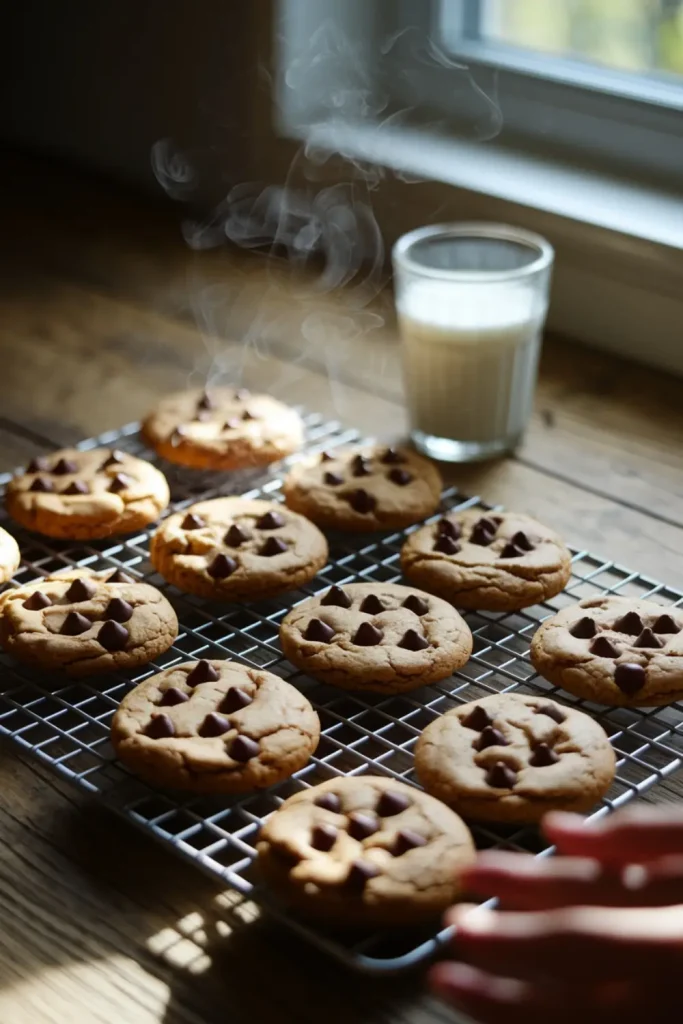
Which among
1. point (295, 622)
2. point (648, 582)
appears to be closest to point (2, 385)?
point (295, 622)

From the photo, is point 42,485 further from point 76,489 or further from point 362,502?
point 362,502

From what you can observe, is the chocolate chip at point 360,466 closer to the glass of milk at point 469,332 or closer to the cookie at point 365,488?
the cookie at point 365,488

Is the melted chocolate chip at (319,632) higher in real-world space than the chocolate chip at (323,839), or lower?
lower

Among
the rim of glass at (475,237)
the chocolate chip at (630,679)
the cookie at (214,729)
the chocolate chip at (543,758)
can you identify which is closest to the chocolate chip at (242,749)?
the cookie at (214,729)

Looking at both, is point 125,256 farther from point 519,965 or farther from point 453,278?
point 519,965

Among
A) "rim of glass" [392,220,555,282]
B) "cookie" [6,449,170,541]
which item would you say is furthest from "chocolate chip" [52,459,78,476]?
"rim of glass" [392,220,555,282]

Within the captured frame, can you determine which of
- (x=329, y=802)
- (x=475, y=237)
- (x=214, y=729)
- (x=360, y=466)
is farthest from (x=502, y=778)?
(x=475, y=237)

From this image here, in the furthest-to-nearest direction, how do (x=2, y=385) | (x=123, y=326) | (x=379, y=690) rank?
(x=123, y=326)
(x=2, y=385)
(x=379, y=690)
